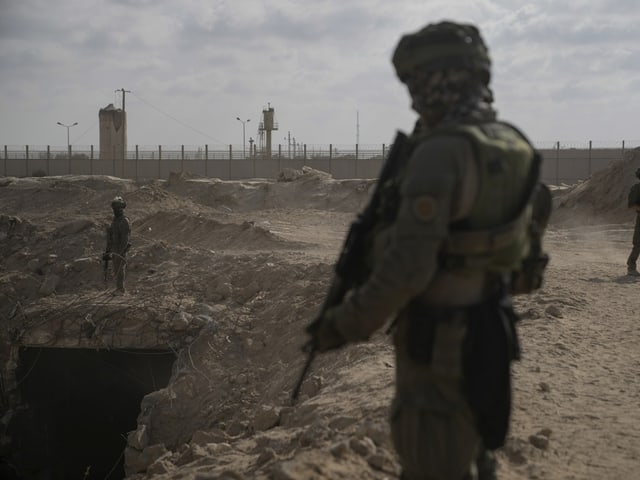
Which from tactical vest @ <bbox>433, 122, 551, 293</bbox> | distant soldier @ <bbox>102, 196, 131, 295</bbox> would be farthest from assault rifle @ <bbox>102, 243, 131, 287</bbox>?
tactical vest @ <bbox>433, 122, 551, 293</bbox>

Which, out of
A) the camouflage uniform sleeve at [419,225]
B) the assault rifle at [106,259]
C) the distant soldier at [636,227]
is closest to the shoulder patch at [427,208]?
the camouflage uniform sleeve at [419,225]

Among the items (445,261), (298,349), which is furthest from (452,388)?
(298,349)

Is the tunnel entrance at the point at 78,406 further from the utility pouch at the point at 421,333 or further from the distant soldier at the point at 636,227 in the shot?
the utility pouch at the point at 421,333

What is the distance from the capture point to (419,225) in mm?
2033

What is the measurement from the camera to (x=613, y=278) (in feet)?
32.5

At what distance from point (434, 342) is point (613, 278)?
28.2ft

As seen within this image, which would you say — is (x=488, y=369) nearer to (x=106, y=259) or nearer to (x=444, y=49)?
(x=444, y=49)

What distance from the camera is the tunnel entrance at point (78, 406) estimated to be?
1081cm

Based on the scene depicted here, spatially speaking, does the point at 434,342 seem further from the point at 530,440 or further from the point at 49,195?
the point at 49,195

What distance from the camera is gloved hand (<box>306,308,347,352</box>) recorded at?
7.23 ft

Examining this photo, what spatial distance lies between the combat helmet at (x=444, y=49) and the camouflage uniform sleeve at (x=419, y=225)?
30 cm

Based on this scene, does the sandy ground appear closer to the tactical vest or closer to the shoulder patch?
the tactical vest

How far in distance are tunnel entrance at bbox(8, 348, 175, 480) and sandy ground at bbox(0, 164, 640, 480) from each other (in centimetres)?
93

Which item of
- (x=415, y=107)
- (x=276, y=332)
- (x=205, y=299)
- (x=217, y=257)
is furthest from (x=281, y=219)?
(x=415, y=107)
